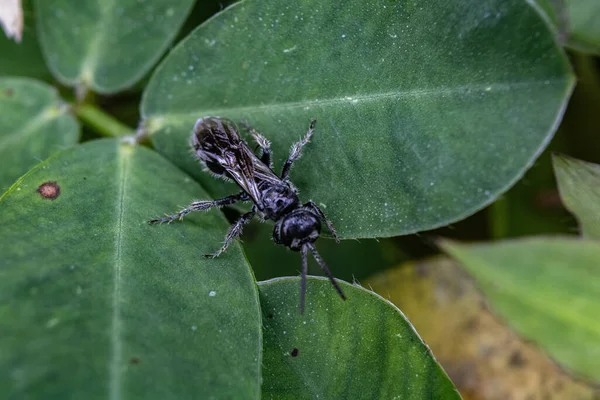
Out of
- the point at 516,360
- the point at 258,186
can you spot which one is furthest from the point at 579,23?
the point at 516,360

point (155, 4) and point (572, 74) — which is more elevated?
point (572, 74)

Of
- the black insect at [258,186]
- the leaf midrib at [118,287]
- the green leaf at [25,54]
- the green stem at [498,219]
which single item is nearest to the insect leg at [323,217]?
the black insect at [258,186]

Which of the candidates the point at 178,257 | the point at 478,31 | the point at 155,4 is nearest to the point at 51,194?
the point at 178,257

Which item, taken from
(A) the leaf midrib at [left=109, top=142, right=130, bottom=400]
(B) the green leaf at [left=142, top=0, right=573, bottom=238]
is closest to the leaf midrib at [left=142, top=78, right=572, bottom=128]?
(B) the green leaf at [left=142, top=0, right=573, bottom=238]

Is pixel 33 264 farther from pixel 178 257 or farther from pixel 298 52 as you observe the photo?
pixel 298 52

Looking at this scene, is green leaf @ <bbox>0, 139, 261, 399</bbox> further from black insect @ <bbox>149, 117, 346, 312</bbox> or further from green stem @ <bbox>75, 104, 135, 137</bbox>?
green stem @ <bbox>75, 104, 135, 137</bbox>

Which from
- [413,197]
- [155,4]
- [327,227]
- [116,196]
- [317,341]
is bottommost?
[317,341]

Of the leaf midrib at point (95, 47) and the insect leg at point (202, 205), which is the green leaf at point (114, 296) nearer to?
the insect leg at point (202, 205)
